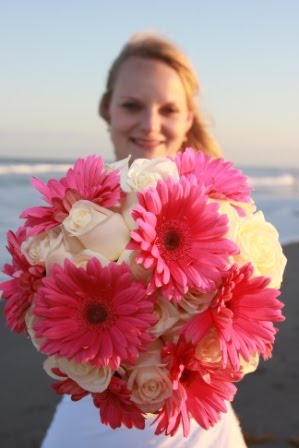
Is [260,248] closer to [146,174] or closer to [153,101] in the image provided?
[146,174]

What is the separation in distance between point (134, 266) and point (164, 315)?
15cm

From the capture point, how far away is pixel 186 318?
1615mm

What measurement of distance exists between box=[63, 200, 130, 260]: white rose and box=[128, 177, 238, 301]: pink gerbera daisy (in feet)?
0.22

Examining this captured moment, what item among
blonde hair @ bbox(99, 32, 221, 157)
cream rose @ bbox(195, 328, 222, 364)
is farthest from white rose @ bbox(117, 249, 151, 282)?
blonde hair @ bbox(99, 32, 221, 157)

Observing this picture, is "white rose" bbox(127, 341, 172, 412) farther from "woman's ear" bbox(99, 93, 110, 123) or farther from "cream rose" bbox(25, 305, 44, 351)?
"woman's ear" bbox(99, 93, 110, 123)

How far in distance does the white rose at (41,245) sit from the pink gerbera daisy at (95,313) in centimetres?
11

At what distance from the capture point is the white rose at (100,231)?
5.29 ft

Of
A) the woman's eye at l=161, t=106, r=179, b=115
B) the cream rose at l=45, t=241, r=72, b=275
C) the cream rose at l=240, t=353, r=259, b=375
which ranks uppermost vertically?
the cream rose at l=45, t=241, r=72, b=275

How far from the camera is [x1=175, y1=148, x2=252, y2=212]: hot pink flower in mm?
1767

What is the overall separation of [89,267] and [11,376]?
13.3ft

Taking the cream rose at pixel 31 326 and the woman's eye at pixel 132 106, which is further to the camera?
the woman's eye at pixel 132 106

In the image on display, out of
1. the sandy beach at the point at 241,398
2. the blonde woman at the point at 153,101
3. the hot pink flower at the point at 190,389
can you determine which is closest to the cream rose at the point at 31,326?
the hot pink flower at the point at 190,389

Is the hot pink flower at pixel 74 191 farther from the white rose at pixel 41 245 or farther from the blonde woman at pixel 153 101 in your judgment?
the blonde woman at pixel 153 101

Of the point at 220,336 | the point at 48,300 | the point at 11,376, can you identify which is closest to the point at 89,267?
the point at 48,300
